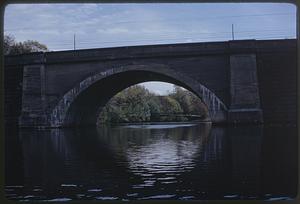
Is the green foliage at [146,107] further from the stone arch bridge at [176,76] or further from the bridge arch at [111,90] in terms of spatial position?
the stone arch bridge at [176,76]

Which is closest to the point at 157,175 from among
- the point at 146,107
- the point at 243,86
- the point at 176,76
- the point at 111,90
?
the point at 243,86

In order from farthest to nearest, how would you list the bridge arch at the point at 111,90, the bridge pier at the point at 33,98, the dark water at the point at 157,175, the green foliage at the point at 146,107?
the green foliage at the point at 146,107
the bridge pier at the point at 33,98
the bridge arch at the point at 111,90
the dark water at the point at 157,175

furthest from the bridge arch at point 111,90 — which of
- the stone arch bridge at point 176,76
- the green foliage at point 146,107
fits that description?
the green foliage at point 146,107

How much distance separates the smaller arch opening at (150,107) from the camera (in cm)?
5062

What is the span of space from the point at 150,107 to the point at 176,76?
2928cm

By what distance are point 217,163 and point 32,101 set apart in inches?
813

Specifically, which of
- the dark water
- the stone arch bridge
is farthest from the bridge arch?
the dark water

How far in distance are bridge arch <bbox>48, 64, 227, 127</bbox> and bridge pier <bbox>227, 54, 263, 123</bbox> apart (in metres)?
0.78

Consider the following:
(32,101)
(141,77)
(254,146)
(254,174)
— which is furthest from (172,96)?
(254,174)

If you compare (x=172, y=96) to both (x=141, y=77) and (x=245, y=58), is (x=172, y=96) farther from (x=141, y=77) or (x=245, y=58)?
(x=245, y=58)

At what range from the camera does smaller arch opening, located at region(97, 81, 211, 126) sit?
50.6 metres

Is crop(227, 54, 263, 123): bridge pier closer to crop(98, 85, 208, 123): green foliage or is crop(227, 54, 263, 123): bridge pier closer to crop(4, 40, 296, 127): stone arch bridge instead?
crop(4, 40, 296, 127): stone arch bridge

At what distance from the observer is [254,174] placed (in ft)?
29.2

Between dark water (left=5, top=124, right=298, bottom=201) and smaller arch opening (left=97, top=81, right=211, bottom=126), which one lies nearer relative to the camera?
dark water (left=5, top=124, right=298, bottom=201)
